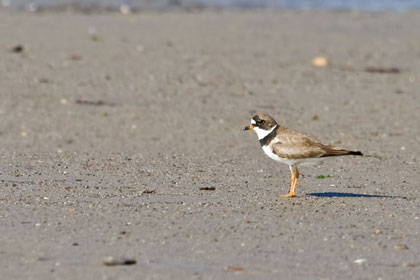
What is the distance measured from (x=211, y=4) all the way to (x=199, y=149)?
16.9 meters

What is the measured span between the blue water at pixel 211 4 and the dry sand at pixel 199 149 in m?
2.41

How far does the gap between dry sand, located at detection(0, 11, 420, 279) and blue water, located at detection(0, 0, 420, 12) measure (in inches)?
94.7

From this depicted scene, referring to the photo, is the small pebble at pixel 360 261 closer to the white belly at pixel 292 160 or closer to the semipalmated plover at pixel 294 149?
the semipalmated plover at pixel 294 149

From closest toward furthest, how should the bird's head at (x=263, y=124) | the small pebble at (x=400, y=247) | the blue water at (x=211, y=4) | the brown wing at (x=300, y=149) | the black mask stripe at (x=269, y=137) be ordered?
the small pebble at (x=400, y=247) → the brown wing at (x=300, y=149) → the black mask stripe at (x=269, y=137) → the bird's head at (x=263, y=124) → the blue water at (x=211, y=4)

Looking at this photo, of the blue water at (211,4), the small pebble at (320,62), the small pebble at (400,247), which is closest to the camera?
the small pebble at (400,247)

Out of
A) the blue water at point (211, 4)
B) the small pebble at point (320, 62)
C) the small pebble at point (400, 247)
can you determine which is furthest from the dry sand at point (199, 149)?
the blue water at point (211, 4)

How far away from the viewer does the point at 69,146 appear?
36.4 ft

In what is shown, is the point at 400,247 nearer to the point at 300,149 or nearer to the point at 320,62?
the point at 300,149

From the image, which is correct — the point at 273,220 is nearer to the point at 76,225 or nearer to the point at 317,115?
the point at 76,225

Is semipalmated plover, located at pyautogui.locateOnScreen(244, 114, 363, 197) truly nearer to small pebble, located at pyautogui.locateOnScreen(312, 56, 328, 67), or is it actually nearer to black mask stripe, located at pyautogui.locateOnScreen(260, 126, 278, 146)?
black mask stripe, located at pyautogui.locateOnScreen(260, 126, 278, 146)

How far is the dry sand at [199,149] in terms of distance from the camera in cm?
612

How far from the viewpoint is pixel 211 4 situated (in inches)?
1078

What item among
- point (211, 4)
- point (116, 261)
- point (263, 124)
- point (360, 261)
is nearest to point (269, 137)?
point (263, 124)

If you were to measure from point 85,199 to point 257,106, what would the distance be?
618cm
